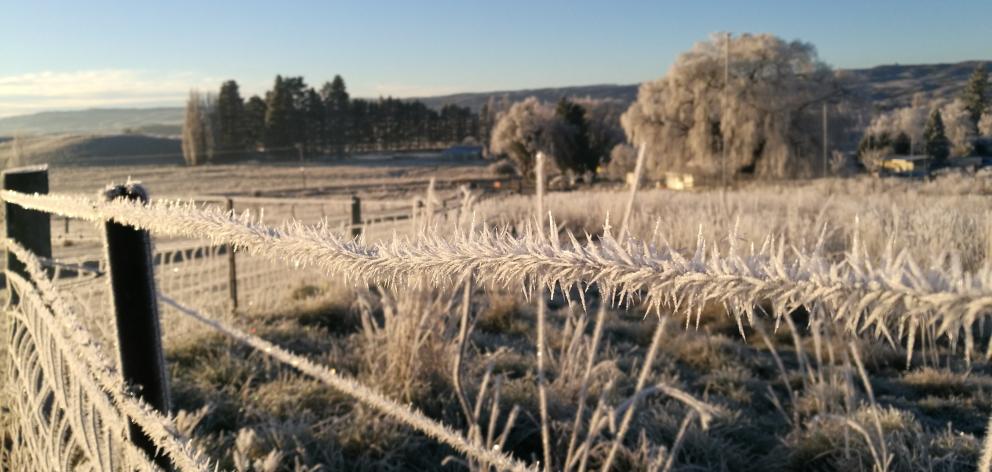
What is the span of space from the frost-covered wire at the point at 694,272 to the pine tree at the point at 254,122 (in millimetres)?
65644

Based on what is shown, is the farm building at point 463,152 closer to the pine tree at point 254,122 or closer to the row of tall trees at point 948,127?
the pine tree at point 254,122

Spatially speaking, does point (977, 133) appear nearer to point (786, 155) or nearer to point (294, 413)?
point (786, 155)

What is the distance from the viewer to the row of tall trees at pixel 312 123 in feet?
188

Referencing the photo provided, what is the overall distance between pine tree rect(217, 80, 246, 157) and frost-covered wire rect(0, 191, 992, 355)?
62503mm

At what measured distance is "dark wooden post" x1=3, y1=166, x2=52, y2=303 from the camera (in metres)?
2.22

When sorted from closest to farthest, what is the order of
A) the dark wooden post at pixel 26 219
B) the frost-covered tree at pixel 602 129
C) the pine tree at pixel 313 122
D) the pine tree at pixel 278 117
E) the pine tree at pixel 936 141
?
the dark wooden post at pixel 26 219 → the pine tree at pixel 936 141 → the frost-covered tree at pixel 602 129 → the pine tree at pixel 278 117 → the pine tree at pixel 313 122

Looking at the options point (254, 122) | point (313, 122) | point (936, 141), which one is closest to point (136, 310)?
point (936, 141)

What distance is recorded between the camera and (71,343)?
5.08 feet

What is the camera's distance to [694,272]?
0.47 m

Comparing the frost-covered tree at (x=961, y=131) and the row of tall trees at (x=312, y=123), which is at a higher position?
the row of tall trees at (x=312, y=123)

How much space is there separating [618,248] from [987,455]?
19.8 inches

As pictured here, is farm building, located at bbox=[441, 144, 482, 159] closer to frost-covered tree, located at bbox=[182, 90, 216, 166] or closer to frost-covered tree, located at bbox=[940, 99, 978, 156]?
frost-covered tree, located at bbox=[182, 90, 216, 166]

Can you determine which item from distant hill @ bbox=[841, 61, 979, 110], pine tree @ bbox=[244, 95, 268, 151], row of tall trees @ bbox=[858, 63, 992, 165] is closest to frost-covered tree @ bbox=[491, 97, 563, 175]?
distant hill @ bbox=[841, 61, 979, 110]

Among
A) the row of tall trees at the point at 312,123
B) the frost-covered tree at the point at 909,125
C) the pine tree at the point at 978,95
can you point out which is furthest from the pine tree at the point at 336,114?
the pine tree at the point at 978,95
